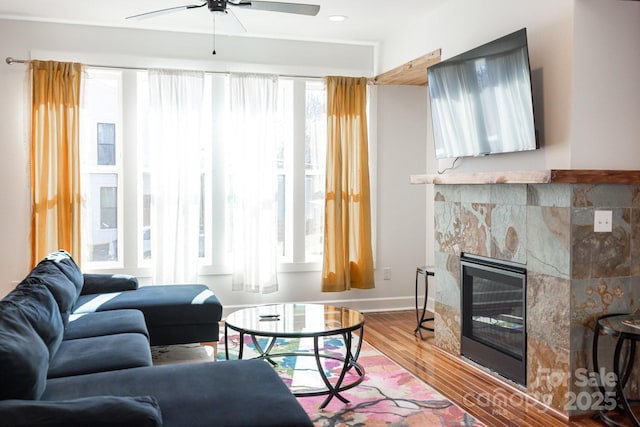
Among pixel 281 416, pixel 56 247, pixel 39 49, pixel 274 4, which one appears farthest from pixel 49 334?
pixel 39 49

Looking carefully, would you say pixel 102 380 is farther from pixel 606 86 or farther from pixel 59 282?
pixel 606 86

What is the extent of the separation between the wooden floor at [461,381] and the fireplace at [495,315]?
0.42ft

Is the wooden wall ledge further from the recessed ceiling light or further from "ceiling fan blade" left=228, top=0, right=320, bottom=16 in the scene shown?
"ceiling fan blade" left=228, top=0, right=320, bottom=16

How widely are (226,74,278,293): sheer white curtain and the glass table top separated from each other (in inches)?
56.2

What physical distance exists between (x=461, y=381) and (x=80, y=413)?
8.90ft

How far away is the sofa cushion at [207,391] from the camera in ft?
6.85

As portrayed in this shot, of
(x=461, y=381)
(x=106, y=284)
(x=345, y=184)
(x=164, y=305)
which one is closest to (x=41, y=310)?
(x=164, y=305)

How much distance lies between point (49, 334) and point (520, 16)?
10.6 ft

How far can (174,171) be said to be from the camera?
5.35 metres

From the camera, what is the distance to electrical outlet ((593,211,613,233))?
323 cm

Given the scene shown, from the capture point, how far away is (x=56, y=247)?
5.11 metres

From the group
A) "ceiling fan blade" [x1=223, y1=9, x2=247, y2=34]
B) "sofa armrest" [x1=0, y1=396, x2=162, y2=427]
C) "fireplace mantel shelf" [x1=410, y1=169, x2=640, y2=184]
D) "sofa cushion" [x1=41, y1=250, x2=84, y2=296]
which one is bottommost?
"sofa armrest" [x1=0, y1=396, x2=162, y2=427]

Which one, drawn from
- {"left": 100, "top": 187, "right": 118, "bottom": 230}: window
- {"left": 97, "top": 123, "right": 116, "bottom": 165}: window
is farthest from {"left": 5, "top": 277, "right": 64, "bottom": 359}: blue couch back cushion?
{"left": 97, "top": 123, "right": 116, "bottom": 165}: window

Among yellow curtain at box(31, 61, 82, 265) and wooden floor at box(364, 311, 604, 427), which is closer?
wooden floor at box(364, 311, 604, 427)
